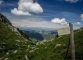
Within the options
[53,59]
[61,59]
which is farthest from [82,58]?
[53,59]

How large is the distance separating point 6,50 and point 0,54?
427 cm

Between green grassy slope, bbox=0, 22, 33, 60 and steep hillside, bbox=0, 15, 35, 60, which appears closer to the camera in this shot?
steep hillside, bbox=0, 15, 35, 60

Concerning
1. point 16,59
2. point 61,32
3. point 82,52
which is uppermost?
point 61,32

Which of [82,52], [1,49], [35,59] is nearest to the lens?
[82,52]

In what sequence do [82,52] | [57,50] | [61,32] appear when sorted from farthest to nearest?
[57,50]
[82,52]
[61,32]

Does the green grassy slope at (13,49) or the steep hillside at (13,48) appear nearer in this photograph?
the steep hillside at (13,48)

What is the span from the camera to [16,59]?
34.3 m

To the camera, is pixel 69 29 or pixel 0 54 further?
pixel 0 54

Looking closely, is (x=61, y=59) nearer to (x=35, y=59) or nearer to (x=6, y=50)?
(x=35, y=59)

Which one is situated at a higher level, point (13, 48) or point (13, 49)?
point (13, 48)

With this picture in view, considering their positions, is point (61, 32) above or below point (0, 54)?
above

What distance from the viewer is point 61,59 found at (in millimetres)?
26469

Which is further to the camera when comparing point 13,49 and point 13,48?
point 13,48

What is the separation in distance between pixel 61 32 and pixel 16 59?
2519cm
